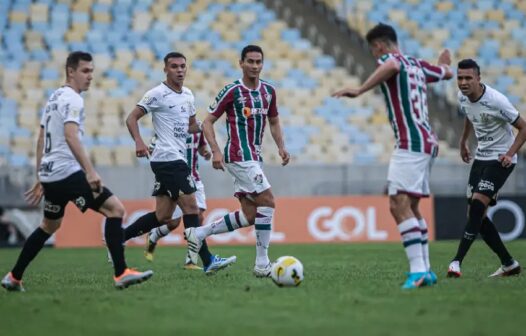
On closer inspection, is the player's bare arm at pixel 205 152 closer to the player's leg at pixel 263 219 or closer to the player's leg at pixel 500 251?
the player's leg at pixel 263 219

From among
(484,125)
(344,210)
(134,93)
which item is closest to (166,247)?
(344,210)

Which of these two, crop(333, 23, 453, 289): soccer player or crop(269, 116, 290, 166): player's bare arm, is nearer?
crop(333, 23, 453, 289): soccer player

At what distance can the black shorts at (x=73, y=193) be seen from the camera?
897 centimetres

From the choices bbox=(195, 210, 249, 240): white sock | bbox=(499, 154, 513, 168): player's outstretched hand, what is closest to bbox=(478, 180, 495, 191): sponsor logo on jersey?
bbox=(499, 154, 513, 168): player's outstretched hand

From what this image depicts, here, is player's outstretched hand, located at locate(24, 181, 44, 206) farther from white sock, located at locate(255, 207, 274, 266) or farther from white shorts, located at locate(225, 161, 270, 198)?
white sock, located at locate(255, 207, 274, 266)

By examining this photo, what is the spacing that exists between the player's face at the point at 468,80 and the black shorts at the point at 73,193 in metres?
3.98

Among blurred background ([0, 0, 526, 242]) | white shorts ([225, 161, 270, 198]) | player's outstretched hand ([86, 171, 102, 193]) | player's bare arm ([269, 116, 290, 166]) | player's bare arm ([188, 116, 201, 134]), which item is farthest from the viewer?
blurred background ([0, 0, 526, 242])

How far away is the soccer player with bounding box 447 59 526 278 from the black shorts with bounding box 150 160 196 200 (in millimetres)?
3142

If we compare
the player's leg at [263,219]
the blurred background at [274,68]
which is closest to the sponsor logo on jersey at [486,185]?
the player's leg at [263,219]

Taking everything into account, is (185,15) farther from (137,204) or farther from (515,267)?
(515,267)

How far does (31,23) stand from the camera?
26.2 meters

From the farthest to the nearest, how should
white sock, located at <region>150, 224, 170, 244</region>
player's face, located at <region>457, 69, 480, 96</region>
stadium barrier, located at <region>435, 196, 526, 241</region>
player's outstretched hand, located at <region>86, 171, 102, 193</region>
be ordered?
stadium barrier, located at <region>435, 196, 526, 241</region>, white sock, located at <region>150, 224, 170, 244</region>, player's face, located at <region>457, 69, 480, 96</region>, player's outstretched hand, located at <region>86, 171, 102, 193</region>

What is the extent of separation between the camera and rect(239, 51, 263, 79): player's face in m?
10.9

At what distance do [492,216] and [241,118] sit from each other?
10.5 m
